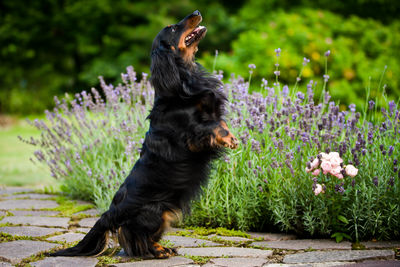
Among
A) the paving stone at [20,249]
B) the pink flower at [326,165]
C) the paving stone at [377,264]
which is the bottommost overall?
the paving stone at [377,264]

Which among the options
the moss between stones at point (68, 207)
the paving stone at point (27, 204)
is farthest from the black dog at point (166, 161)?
the paving stone at point (27, 204)

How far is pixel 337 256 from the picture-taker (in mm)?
2801

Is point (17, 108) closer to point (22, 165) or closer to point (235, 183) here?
point (22, 165)

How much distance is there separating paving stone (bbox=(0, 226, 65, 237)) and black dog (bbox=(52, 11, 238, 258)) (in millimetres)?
688

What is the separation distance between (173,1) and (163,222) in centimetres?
1382

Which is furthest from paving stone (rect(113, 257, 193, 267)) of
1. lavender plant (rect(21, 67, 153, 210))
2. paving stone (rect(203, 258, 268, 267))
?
lavender plant (rect(21, 67, 153, 210))

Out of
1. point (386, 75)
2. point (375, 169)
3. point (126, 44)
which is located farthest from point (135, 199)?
point (126, 44)

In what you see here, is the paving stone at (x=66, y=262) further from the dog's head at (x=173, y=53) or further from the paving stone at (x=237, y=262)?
the dog's head at (x=173, y=53)

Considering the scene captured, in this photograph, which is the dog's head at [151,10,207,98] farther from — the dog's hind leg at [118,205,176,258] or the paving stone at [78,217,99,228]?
the paving stone at [78,217,99,228]

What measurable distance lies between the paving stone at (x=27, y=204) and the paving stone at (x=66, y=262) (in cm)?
168

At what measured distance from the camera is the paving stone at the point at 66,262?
2.74 meters

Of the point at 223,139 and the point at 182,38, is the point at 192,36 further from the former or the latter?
the point at 223,139

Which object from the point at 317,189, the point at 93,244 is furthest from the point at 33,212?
the point at 317,189

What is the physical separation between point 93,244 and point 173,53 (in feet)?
4.52
